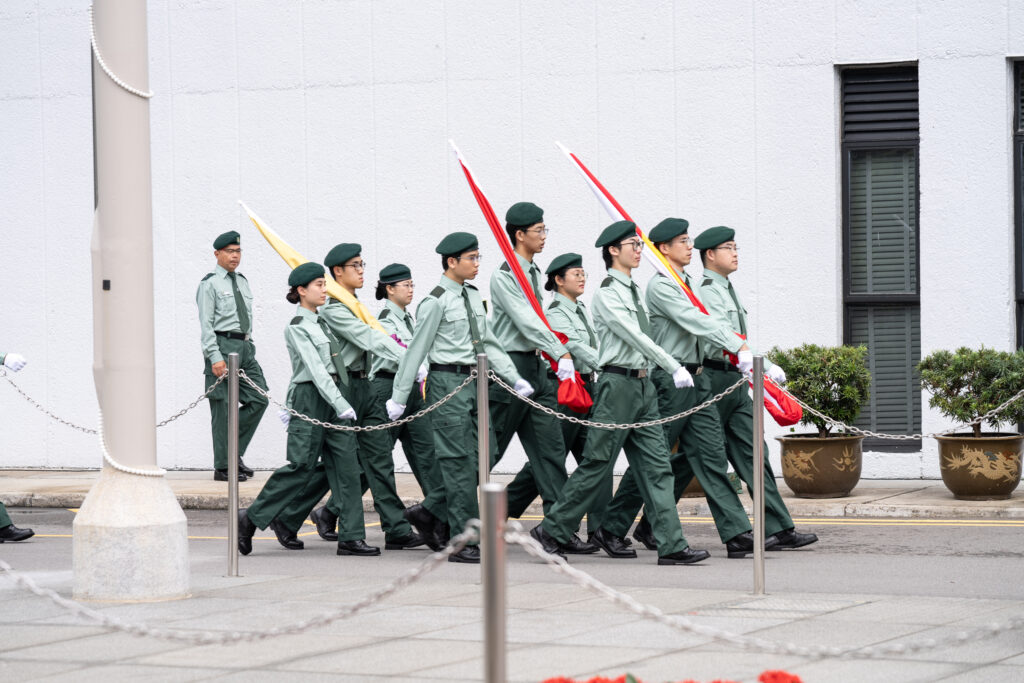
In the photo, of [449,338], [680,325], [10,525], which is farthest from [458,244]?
[10,525]

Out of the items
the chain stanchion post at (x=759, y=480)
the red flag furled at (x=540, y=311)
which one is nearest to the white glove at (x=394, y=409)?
the red flag furled at (x=540, y=311)

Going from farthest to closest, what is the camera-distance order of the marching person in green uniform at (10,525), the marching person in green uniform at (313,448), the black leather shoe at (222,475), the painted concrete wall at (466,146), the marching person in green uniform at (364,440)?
the black leather shoe at (222,475), the painted concrete wall at (466,146), the marching person in green uniform at (10,525), the marching person in green uniform at (364,440), the marching person in green uniform at (313,448)

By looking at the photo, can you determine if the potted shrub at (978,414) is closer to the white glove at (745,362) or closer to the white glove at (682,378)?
the white glove at (745,362)

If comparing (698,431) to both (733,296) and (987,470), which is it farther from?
(987,470)

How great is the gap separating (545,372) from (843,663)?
16.3 feet

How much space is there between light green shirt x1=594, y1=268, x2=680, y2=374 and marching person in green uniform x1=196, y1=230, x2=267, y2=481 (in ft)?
18.8

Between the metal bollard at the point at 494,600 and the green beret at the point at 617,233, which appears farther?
the green beret at the point at 617,233

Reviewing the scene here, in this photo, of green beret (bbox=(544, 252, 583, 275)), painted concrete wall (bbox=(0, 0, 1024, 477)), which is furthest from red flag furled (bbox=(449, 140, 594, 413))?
painted concrete wall (bbox=(0, 0, 1024, 477))

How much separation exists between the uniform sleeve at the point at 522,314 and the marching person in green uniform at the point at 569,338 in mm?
323

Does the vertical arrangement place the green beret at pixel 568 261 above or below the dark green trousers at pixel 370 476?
above

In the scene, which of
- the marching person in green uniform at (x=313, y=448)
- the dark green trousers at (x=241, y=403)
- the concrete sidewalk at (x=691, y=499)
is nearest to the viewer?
the marching person in green uniform at (x=313, y=448)

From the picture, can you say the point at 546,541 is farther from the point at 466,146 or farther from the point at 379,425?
the point at 466,146

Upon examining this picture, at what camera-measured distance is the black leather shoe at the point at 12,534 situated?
12906mm

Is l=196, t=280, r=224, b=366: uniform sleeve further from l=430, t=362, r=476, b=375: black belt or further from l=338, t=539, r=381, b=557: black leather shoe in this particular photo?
l=430, t=362, r=476, b=375: black belt
